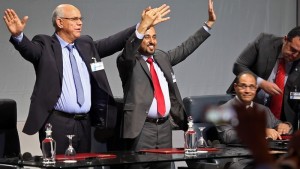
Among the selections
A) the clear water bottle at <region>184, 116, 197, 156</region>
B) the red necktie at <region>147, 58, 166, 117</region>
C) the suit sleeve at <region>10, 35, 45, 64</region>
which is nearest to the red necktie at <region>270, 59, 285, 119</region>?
the red necktie at <region>147, 58, 166, 117</region>

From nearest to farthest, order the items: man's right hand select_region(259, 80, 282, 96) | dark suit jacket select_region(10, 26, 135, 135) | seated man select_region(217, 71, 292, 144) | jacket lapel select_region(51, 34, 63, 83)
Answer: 1. dark suit jacket select_region(10, 26, 135, 135)
2. jacket lapel select_region(51, 34, 63, 83)
3. seated man select_region(217, 71, 292, 144)
4. man's right hand select_region(259, 80, 282, 96)

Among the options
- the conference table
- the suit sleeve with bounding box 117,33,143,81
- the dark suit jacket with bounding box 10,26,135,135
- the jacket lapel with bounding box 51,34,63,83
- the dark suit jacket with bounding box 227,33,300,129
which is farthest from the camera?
the dark suit jacket with bounding box 227,33,300,129

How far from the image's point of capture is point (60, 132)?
399 centimetres

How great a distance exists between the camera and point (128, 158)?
3.55m

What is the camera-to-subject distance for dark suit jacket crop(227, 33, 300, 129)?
198 inches

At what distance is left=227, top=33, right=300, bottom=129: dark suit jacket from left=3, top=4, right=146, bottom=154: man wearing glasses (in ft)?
4.22

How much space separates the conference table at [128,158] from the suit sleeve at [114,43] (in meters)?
0.81

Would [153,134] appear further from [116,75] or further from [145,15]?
[116,75]

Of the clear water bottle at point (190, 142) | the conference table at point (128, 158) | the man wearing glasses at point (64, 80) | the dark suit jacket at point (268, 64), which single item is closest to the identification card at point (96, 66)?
the man wearing glasses at point (64, 80)

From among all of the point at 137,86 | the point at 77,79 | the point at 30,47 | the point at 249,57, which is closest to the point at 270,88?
the point at 249,57

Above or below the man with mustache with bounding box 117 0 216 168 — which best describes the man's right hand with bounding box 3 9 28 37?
above

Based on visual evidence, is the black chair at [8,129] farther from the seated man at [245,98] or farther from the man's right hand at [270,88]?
the man's right hand at [270,88]

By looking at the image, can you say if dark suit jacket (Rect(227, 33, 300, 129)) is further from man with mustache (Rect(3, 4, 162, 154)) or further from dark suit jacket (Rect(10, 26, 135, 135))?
dark suit jacket (Rect(10, 26, 135, 135))

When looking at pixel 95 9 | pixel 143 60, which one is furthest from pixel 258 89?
pixel 95 9
